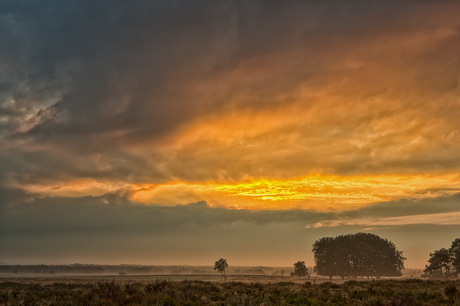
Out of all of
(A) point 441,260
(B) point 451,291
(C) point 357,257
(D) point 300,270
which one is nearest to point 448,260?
(A) point 441,260

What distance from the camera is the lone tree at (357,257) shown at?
119m

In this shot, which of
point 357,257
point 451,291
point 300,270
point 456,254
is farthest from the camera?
point 300,270

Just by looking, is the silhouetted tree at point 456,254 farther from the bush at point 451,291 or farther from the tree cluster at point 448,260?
the bush at point 451,291

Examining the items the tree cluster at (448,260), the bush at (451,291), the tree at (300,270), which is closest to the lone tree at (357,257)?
the tree at (300,270)

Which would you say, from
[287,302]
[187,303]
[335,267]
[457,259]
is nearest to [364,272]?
[335,267]

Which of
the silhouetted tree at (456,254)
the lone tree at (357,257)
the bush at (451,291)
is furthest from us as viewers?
the lone tree at (357,257)

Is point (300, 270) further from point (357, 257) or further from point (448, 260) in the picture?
point (448, 260)

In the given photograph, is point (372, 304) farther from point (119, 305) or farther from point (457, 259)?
point (457, 259)

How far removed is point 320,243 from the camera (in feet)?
422

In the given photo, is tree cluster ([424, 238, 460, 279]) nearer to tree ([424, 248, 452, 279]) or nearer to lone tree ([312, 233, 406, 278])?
tree ([424, 248, 452, 279])

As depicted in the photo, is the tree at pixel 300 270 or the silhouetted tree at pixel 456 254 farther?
the tree at pixel 300 270

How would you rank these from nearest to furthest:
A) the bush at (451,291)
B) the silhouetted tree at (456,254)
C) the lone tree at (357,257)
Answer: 1. the bush at (451,291)
2. the silhouetted tree at (456,254)
3. the lone tree at (357,257)

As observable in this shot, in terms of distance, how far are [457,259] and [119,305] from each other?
10763 centimetres

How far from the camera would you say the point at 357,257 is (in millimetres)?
119250
